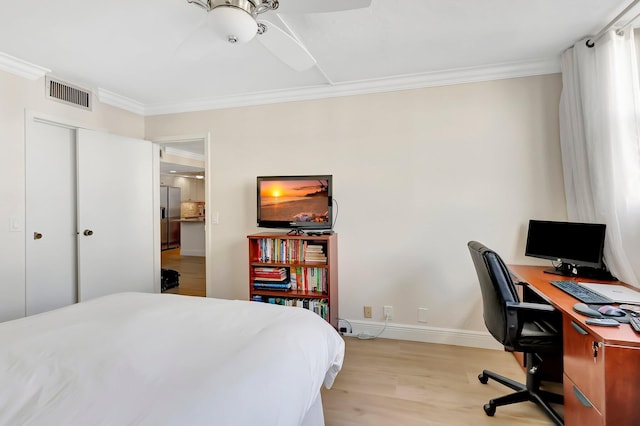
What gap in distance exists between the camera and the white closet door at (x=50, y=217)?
2684 millimetres

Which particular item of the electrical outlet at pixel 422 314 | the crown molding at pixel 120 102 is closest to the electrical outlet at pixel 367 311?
the electrical outlet at pixel 422 314

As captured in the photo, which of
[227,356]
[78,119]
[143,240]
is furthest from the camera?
[143,240]

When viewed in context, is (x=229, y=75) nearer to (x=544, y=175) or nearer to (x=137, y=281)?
(x=137, y=281)

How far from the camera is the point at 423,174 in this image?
2.83 m

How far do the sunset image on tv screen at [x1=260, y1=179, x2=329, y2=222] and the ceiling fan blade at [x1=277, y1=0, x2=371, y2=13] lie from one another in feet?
5.28

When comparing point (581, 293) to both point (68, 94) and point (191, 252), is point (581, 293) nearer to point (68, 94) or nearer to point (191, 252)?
point (68, 94)

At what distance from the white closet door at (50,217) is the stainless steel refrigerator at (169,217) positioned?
5216mm

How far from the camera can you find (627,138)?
6.59 feet

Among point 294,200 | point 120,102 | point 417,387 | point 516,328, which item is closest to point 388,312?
point 417,387

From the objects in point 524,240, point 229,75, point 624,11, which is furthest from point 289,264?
point 624,11

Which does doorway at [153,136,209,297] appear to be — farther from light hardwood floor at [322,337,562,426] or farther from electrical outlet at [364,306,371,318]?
light hardwood floor at [322,337,562,426]

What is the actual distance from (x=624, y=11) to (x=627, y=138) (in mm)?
778

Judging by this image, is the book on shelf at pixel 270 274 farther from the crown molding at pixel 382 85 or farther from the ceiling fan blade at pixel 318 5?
the ceiling fan blade at pixel 318 5

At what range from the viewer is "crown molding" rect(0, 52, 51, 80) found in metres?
2.45
